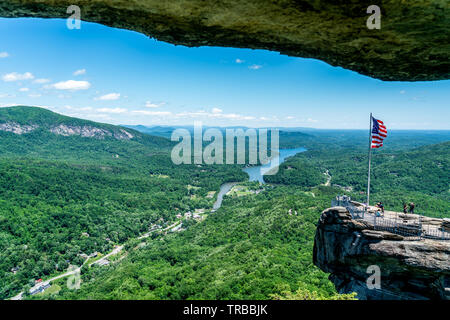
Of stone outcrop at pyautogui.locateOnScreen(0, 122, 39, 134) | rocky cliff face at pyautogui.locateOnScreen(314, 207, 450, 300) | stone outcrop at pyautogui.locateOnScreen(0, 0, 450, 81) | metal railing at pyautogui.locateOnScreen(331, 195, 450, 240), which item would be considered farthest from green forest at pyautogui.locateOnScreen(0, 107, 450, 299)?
stone outcrop at pyautogui.locateOnScreen(0, 122, 39, 134)

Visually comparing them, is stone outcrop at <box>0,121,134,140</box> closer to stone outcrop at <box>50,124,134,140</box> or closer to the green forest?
stone outcrop at <box>50,124,134,140</box>

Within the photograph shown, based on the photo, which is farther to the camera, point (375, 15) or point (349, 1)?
point (375, 15)

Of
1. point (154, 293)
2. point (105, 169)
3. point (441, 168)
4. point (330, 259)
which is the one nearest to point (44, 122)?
point (105, 169)

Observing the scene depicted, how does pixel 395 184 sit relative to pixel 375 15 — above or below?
below

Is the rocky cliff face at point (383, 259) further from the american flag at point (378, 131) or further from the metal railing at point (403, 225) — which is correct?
the american flag at point (378, 131)

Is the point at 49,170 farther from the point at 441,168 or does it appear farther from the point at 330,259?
the point at 441,168

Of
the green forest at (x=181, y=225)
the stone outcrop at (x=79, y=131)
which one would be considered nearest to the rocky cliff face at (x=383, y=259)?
the green forest at (x=181, y=225)
